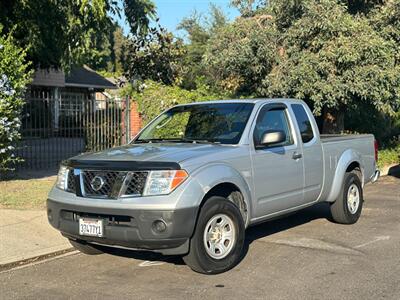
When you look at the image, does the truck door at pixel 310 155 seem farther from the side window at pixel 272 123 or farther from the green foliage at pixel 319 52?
the green foliage at pixel 319 52

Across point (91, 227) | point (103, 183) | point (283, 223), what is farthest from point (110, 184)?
point (283, 223)

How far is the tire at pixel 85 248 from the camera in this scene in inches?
256

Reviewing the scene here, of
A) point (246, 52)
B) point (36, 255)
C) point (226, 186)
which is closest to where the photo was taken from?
point (226, 186)

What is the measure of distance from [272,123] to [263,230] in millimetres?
1724

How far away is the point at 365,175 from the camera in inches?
338

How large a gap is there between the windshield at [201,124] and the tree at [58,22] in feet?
19.0

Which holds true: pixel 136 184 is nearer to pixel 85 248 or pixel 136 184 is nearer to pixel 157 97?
pixel 85 248

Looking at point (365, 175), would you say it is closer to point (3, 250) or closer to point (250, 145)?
point (250, 145)

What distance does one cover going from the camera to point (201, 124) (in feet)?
22.6

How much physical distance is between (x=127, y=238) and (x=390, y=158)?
11.8 m

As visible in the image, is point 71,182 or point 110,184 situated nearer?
point 110,184

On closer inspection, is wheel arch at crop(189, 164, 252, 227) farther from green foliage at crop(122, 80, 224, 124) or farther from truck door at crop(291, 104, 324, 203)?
green foliage at crop(122, 80, 224, 124)

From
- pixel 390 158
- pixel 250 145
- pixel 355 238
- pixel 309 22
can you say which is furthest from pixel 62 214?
pixel 390 158

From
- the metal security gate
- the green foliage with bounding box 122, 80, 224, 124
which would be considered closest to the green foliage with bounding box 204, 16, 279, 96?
the green foliage with bounding box 122, 80, 224, 124
